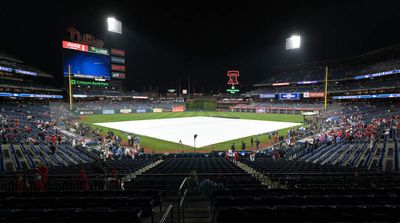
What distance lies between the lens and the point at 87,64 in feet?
247

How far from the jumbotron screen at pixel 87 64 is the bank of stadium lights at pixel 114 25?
14.1m

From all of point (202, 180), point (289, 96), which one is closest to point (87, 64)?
point (289, 96)

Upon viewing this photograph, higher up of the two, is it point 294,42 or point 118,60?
point 294,42

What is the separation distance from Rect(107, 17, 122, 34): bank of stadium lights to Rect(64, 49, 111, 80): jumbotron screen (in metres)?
14.1

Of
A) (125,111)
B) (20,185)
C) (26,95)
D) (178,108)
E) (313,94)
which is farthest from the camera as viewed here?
(178,108)

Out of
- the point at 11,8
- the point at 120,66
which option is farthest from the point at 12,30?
the point at 120,66

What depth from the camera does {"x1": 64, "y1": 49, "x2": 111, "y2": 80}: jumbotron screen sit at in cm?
7012

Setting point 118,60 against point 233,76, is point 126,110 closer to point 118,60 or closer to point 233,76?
point 118,60

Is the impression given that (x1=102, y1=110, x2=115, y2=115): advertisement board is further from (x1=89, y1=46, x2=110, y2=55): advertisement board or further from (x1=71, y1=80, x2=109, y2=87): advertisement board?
(x1=89, y1=46, x2=110, y2=55): advertisement board

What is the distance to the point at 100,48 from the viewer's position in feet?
264

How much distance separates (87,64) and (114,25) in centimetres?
2465

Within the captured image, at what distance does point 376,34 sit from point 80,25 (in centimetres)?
9204

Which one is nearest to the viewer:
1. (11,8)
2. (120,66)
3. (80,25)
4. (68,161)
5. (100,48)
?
(68,161)

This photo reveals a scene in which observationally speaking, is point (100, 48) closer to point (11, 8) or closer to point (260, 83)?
point (11, 8)
